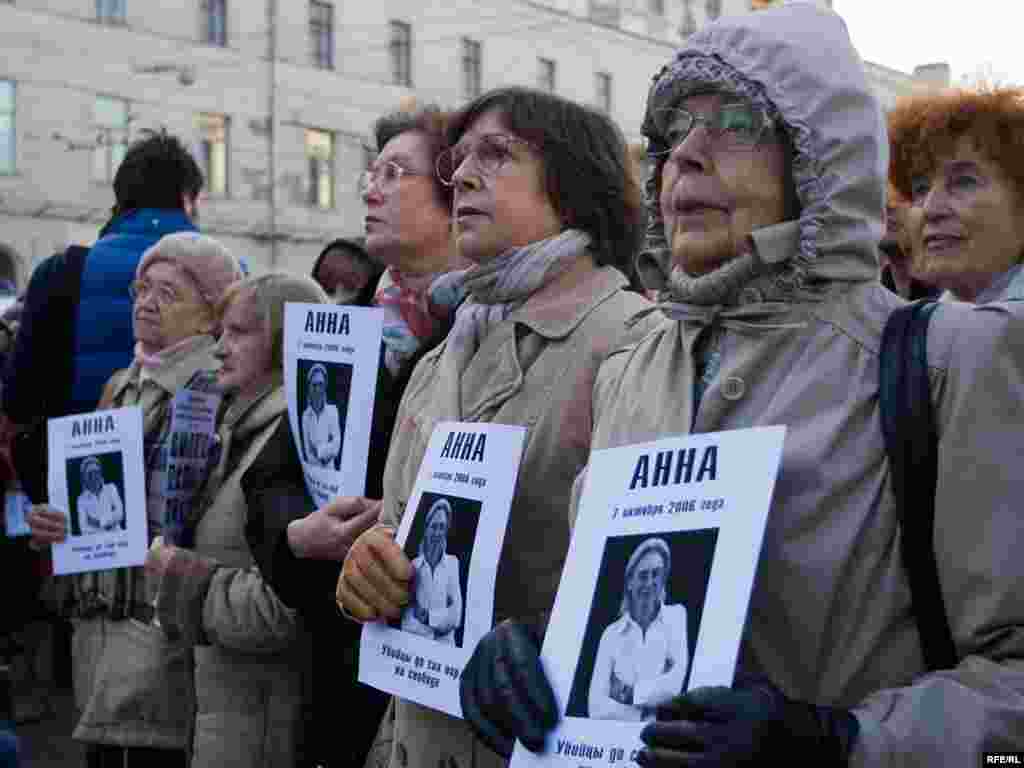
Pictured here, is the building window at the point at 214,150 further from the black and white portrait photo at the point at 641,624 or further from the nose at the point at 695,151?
the black and white portrait photo at the point at 641,624

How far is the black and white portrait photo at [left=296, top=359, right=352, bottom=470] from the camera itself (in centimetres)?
332

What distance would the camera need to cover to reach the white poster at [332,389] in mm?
3268

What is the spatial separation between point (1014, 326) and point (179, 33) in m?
31.0

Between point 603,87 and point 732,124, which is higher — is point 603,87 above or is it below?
above

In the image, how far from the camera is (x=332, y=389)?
3.35 m

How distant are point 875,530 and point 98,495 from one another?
3161 mm

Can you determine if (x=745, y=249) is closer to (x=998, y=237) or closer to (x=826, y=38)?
(x=826, y=38)

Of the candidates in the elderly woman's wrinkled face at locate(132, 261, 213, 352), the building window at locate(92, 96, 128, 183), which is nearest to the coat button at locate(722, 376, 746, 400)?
the elderly woman's wrinkled face at locate(132, 261, 213, 352)

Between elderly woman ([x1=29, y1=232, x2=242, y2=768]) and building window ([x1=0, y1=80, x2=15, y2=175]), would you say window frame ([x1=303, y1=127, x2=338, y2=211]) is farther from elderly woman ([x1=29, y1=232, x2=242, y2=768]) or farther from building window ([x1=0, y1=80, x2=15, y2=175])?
elderly woman ([x1=29, y1=232, x2=242, y2=768])

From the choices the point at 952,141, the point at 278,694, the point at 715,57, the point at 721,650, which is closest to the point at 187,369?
the point at 278,694

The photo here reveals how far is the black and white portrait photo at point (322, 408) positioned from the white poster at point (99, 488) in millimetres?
1093

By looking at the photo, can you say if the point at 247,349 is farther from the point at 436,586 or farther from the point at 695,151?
the point at 695,151

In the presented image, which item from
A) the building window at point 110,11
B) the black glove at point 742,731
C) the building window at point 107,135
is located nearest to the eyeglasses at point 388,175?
the black glove at point 742,731

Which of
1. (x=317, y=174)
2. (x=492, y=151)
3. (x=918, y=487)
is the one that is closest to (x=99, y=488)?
(x=492, y=151)
